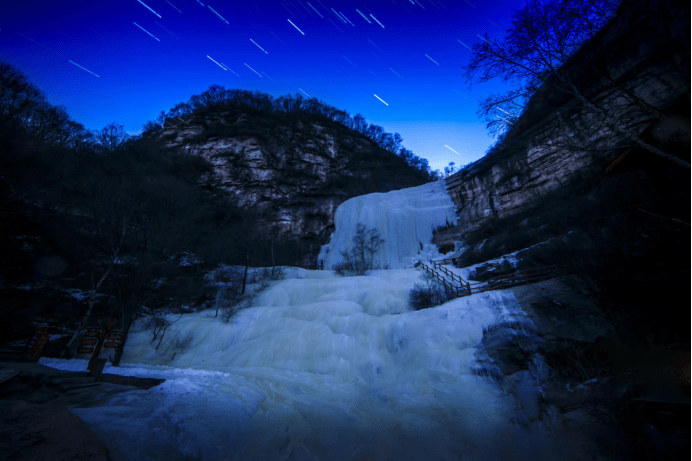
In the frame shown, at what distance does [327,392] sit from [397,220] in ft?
57.2

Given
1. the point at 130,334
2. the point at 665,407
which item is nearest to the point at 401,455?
the point at 665,407

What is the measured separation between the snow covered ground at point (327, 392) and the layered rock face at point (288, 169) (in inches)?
589

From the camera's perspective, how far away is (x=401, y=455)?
3.51 metres

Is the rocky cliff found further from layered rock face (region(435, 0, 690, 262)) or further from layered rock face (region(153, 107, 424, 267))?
layered rock face (region(153, 107, 424, 267))

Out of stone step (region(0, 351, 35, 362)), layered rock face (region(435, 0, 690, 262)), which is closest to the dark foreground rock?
layered rock face (region(435, 0, 690, 262))

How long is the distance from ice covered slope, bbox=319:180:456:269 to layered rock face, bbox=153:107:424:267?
262cm

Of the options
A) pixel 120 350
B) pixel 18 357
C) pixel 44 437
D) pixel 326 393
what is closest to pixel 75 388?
pixel 44 437

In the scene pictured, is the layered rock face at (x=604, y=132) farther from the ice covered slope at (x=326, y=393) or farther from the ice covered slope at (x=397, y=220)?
the ice covered slope at (x=326, y=393)

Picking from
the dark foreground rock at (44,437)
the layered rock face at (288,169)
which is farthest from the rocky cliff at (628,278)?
the layered rock face at (288,169)

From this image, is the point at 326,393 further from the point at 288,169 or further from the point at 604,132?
the point at 288,169

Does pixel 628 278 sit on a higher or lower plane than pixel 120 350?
higher

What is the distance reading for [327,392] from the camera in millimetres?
5898

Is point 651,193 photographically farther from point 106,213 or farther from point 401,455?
point 106,213

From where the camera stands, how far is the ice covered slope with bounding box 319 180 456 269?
808 inches
